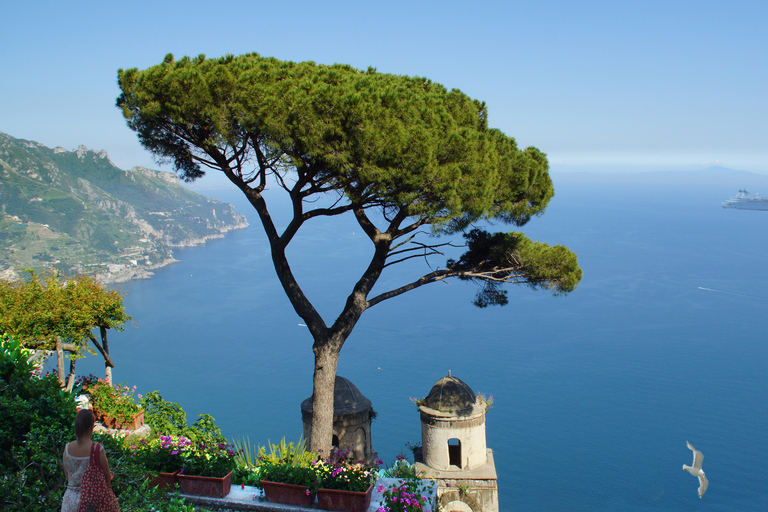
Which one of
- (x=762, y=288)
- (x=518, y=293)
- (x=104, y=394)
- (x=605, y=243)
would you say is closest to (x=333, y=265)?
(x=518, y=293)

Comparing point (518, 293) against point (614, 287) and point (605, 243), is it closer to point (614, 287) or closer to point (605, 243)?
point (614, 287)

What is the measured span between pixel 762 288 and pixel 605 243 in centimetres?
2993

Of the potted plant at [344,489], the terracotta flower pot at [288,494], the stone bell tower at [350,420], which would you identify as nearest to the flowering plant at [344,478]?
the potted plant at [344,489]

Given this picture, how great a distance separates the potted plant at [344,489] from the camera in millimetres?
4840

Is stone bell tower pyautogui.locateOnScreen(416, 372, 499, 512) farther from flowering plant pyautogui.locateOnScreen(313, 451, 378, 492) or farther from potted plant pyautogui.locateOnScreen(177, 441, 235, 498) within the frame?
potted plant pyautogui.locateOnScreen(177, 441, 235, 498)

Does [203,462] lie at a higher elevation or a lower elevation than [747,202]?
lower

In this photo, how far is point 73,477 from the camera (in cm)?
305

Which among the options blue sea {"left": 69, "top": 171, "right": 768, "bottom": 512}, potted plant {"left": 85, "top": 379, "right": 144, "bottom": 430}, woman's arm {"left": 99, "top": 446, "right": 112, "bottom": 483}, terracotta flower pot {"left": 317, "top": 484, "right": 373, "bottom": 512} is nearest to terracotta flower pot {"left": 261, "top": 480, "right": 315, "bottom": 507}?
terracotta flower pot {"left": 317, "top": 484, "right": 373, "bottom": 512}

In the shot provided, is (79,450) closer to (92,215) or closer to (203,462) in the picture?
(203,462)

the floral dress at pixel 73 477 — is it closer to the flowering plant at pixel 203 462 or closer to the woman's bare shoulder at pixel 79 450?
the woman's bare shoulder at pixel 79 450

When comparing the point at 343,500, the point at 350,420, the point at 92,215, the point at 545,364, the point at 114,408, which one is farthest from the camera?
the point at 92,215

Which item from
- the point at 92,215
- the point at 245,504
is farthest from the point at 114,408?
the point at 92,215

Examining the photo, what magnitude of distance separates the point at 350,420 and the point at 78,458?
6.11m

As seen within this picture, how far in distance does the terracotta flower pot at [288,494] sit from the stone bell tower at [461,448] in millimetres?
4587
